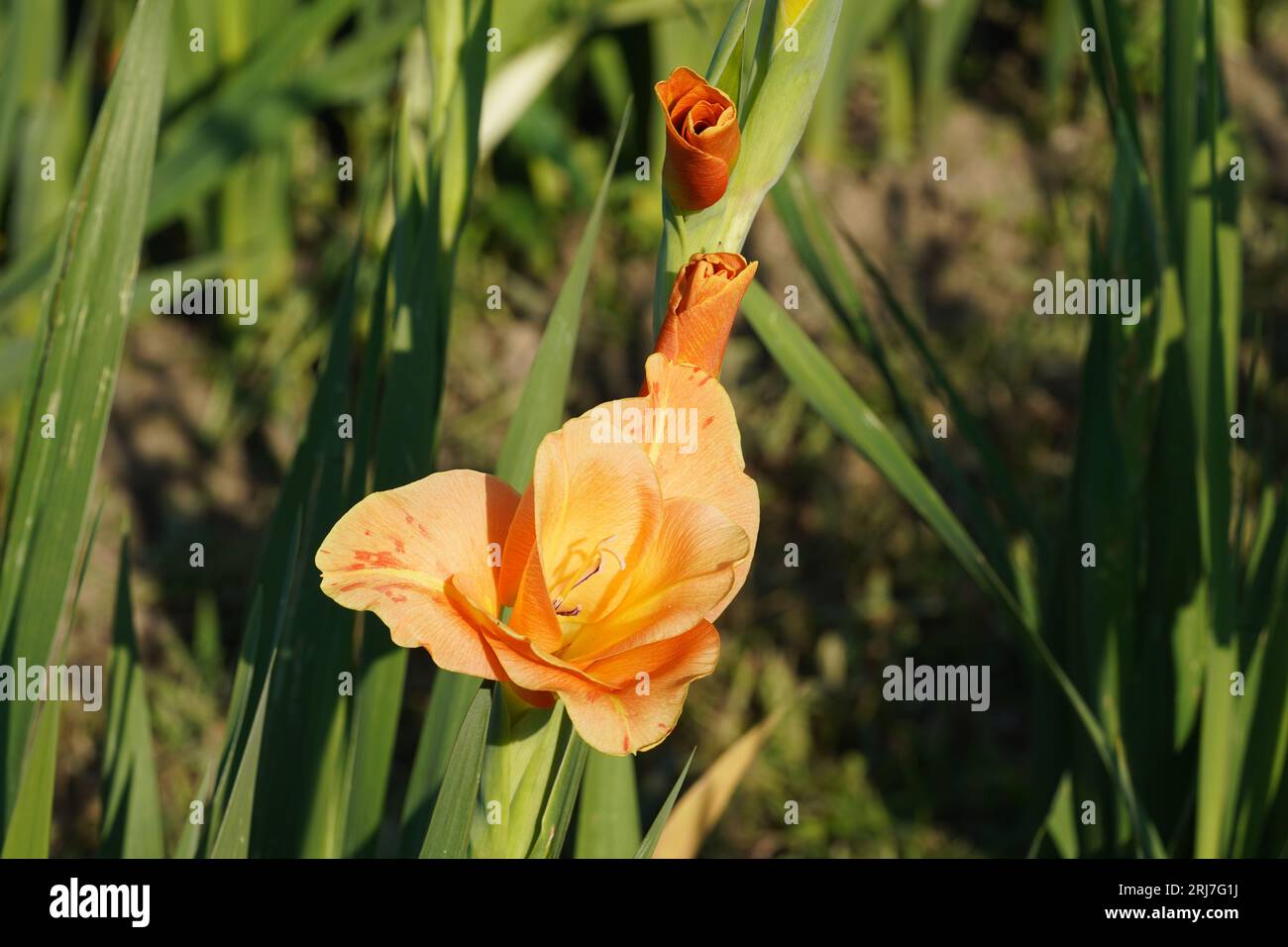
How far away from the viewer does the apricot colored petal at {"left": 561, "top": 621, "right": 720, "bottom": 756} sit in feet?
1.30

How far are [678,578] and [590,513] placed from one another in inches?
1.8

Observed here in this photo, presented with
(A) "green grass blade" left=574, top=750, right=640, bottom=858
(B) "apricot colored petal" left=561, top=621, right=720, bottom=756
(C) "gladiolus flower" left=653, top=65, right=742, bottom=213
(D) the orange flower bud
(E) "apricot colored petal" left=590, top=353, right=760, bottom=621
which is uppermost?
(C) "gladiolus flower" left=653, top=65, right=742, bottom=213

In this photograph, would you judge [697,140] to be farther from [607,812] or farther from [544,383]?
[607,812]

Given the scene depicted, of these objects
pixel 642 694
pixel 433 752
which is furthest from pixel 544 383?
pixel 642 694

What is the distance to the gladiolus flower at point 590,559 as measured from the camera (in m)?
0.40

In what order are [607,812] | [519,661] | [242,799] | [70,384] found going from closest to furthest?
[519,661], [242,799], [70,384], [607,812]

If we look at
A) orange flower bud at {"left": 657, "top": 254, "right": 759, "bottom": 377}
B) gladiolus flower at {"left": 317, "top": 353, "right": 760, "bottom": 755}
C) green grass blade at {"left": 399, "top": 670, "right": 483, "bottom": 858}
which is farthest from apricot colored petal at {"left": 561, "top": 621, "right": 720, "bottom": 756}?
green grass blade at {"left": 399, "top": 670, "right": 483, "bottom": 858}

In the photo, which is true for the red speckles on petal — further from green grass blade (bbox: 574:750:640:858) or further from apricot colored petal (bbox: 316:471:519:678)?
green grass blade (bbox: 574:750:640:858)

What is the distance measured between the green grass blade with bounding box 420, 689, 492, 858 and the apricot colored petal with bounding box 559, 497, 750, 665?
5cm

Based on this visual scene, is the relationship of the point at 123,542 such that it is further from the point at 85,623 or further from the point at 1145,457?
the point at 85,623

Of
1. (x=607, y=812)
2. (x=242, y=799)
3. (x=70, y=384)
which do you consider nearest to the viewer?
(x=242, y=799)

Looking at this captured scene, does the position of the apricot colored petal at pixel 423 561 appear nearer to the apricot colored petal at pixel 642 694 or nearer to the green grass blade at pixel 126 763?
the apricot colored petal at pixel 642 694

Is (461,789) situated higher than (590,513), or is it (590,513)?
(590,513)

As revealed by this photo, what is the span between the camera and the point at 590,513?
1.45ft
